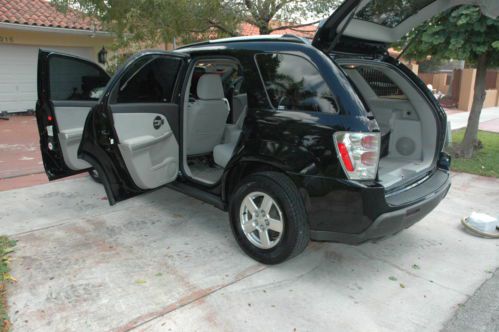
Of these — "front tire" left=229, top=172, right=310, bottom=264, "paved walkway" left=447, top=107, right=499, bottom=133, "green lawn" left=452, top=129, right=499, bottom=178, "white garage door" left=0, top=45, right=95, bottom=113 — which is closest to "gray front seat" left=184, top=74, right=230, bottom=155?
"front tire" left=229, top=172, right=310, bottom=264

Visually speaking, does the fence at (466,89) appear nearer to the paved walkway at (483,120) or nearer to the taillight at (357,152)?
the paved walkway at (483,120)

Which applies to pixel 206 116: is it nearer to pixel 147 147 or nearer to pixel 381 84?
pixel 147 147

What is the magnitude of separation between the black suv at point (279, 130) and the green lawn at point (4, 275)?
1028 mm

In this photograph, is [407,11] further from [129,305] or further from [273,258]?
[129,305]

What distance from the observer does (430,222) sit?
4504 millimetres

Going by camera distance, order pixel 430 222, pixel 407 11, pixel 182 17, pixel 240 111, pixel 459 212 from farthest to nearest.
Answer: pixel 182 17 < pixel 240 111 < pixel 459 212 < pixel 430 222 < pixel 407 11

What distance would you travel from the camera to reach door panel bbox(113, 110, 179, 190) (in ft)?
12.2

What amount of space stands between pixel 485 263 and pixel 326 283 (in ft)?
5.15

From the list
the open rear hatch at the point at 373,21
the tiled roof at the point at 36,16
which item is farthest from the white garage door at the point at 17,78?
the open rear hatch at the point at 373,21

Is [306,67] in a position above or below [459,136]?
above

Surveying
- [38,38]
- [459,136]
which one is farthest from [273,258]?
[38,38]

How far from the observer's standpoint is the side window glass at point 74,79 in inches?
173

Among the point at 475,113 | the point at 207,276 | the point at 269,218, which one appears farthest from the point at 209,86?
the point at 475,113

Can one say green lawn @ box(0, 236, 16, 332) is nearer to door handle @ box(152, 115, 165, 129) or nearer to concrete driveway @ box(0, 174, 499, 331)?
concrete driveway @ box(0, 174, 499, 331)
